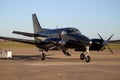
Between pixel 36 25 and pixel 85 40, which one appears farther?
pixel 36 25

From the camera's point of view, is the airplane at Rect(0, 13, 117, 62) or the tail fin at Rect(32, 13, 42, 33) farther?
the tail fin at Rect(32, 13, 42, 33)

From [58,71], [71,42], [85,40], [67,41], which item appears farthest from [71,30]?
[58,71]

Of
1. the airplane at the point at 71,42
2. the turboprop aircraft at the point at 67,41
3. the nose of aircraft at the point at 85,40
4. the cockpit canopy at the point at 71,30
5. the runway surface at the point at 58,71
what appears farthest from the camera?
the cockpit canopy at the point at 71,30

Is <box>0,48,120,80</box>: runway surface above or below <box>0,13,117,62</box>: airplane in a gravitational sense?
below

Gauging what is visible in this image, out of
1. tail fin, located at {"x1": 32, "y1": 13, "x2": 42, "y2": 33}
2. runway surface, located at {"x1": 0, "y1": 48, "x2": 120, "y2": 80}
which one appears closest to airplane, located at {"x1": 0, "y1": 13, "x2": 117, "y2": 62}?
runway surface, located at {"x1": 0, "y1": 48, "x2": 120, "y2": 80}

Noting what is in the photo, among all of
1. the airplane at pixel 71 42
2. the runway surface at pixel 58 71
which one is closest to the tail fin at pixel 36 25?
the airplane at pixel 71 42

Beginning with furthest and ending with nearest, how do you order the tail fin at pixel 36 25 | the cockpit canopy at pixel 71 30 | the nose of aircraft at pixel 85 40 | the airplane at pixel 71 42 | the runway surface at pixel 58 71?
1. the tail fin at pixel 36 25
2. the cockpit canopy at pixel 71 30
3. the airplane at pixel 71 42
4. the nose of aircraft at pixel 85 40
5. the runway surface at pixel 58 71

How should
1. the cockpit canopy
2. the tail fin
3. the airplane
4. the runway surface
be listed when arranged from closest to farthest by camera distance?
the runway surface < the airplane < the cockpit canopy < the tail fin

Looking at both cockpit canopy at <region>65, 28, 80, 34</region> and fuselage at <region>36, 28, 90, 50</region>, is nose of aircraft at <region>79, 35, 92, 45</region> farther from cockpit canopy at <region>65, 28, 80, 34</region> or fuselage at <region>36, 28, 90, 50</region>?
cockpit canopy at <region>65, 28, 80, 34</region>

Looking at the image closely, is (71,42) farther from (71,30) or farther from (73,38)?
(71,30)

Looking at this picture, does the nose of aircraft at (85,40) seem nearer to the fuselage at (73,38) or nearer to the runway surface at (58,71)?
the fuselage at (73,38)

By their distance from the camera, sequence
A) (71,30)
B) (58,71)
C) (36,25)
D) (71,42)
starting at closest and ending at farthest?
(58,71) → (71,42) → (71,30) → (36,25)

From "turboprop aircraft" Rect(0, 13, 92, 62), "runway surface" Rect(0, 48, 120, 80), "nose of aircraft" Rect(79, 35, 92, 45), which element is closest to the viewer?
"runway surface" Rect(0, 48, 120, 80)

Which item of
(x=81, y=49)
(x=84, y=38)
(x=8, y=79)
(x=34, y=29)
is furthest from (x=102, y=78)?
(x=34, y=29)
